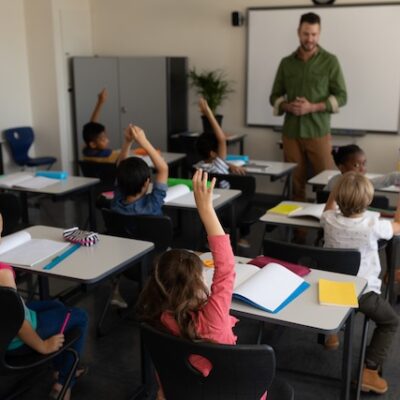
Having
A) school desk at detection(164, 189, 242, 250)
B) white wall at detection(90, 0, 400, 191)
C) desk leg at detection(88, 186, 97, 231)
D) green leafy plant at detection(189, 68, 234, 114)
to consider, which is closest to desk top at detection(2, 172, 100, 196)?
desk leg at detection(88, 186, 97, 231)

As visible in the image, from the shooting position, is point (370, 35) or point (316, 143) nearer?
point (316, 143)

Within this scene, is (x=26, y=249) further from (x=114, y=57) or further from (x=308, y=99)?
(x=114, y=57)

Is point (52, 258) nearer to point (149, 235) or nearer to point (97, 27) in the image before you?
point (149, 235)

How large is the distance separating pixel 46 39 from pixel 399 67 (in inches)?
163

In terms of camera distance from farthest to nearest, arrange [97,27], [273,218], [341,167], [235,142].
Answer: [97,27] → [235,142] → [341,167] → [273,218]

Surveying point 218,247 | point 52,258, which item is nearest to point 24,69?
point 52,258

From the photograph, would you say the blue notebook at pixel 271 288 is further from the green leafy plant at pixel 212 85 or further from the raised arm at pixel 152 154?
the green leafy plant at pixel 212 85

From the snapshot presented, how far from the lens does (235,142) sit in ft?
22.2

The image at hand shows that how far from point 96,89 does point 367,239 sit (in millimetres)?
5184

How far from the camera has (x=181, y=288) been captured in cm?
171

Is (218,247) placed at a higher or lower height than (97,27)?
lower

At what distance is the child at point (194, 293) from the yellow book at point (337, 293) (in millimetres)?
521

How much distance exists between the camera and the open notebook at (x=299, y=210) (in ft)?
10.8

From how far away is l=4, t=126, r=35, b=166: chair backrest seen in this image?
6695 millimetres
